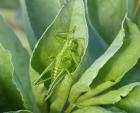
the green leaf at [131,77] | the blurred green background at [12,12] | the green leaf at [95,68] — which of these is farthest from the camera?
the blurred green background at [12,12]

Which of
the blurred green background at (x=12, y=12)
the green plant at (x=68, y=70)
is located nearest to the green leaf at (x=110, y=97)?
the green plant at (x=68, y=70)

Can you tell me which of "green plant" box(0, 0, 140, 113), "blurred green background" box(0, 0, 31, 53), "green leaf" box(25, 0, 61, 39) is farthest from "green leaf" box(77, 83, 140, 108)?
"blurred green background" box(0, 0, 31, 53)

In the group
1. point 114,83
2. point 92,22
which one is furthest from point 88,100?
point 92,22

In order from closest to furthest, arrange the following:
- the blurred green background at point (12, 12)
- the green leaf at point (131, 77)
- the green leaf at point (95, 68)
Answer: the green leaf at point (95, 68) < the green leaf at point (131, 77) < the blurred green background at point (12, 12)

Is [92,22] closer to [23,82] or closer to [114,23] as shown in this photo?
[114,23]

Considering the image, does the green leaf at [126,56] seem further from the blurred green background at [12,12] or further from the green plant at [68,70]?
the blurred green background at [12,12]

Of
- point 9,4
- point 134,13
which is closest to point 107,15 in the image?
point 134,13

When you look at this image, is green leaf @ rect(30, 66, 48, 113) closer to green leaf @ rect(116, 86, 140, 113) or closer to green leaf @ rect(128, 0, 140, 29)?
green leaf @ rect(116, 86, 140, 113)
